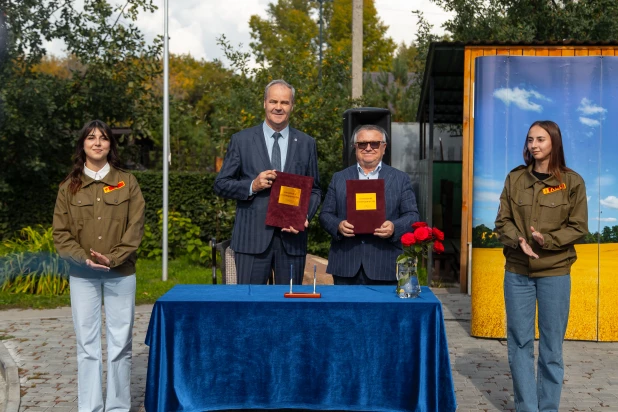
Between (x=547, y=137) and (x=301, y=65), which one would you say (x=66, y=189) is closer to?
(x=547, y=137)

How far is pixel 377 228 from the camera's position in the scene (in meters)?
5.31

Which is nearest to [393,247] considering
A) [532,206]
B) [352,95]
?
[532,206]

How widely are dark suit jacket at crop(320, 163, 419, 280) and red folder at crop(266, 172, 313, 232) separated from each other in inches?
7.5

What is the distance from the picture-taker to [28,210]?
16.2m

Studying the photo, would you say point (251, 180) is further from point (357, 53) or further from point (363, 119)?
point (357, 53)

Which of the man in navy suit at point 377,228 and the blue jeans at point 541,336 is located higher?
the man in navy suit at point 377,228

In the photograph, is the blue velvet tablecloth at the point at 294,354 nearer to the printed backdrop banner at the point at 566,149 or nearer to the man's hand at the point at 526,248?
the man's hand at the point at 526,248

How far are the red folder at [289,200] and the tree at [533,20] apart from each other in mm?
12229

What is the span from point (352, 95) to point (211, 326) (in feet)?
38.0

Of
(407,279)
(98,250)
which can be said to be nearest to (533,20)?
(407,279)

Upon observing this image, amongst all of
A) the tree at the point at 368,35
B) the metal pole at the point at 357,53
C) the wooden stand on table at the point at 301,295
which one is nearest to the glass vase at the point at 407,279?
the wooden stand on table at the point at 301,295

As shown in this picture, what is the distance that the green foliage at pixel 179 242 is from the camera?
15.0 meters

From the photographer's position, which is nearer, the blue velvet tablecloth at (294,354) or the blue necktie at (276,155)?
the blue velvet tablecloth at (294,354)

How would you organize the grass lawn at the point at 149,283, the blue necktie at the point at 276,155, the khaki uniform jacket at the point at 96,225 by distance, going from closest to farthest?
the khaki uniform jacket at the point at 96,225, the blue necktie at the point at 276,155, the grass lawn at the point at 149,283
